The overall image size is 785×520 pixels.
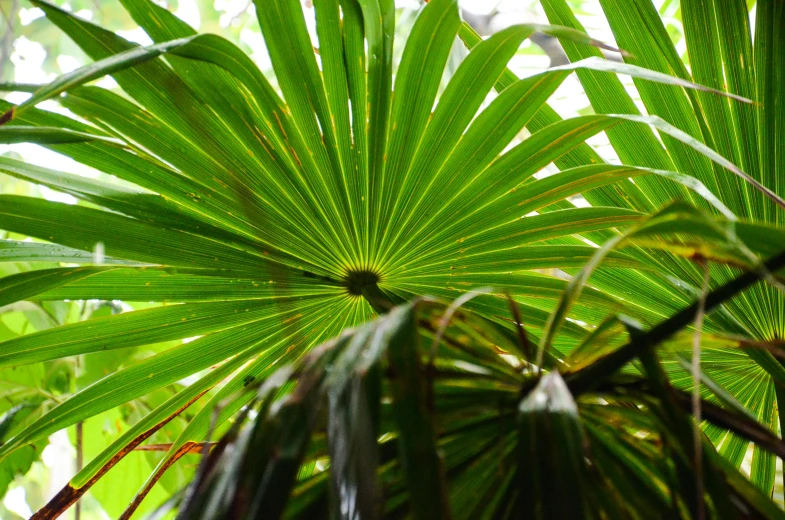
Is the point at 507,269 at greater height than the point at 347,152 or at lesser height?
lesser

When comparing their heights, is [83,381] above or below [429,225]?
below

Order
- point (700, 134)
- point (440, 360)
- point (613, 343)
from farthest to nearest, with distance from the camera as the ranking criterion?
point (700, 134)
point (613, 343)
point (440, 360)

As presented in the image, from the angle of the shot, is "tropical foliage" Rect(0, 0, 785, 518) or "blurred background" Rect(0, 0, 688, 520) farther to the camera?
"blurred background" Rect(0, 0, 688, 520)

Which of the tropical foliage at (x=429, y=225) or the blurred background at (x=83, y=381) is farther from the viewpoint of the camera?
the blurred background at (x=83, y=381)

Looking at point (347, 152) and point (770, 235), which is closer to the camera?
point (770, 235)

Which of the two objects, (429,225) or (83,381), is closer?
(429,225)

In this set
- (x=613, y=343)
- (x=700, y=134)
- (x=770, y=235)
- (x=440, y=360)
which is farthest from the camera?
(x=700, y=134)

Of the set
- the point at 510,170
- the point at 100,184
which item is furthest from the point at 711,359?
the point at 100,184

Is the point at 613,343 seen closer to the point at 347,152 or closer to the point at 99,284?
the point at 347,152
